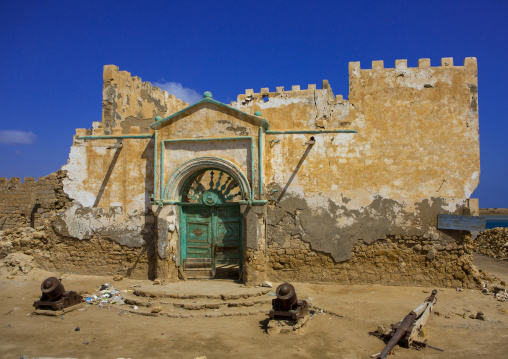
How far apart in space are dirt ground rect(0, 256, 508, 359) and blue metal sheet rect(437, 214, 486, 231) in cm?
148

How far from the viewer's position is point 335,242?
9859 millimetres

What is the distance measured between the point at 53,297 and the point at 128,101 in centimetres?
780

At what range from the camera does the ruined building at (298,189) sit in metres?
9.72

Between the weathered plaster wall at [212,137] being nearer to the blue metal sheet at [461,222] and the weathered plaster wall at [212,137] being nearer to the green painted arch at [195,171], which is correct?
the green painted arch at [195,171]

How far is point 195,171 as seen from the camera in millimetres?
10500

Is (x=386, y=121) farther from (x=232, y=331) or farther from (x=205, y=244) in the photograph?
→ (x=232, y=331)

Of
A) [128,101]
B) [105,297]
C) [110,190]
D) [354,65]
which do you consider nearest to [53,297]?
[105,297]

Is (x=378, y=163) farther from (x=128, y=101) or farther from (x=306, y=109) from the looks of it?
(x=128, y=101)

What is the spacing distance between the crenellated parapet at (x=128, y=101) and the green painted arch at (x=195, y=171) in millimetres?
3286

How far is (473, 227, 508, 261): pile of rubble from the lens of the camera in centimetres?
1667

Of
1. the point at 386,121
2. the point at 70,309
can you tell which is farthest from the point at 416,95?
the point at 70,309

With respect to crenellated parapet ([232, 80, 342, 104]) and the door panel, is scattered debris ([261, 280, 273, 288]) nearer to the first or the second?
the door panel

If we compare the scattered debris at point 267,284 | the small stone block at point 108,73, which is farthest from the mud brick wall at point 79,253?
the small stone block at point 108,73

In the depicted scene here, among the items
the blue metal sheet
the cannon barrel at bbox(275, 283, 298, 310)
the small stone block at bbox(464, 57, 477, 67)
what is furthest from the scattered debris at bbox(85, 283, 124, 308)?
the small stone block at bbox(464, 57, 477, 67)
